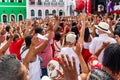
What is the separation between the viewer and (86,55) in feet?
19.6

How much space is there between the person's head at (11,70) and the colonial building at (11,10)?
55.3 m

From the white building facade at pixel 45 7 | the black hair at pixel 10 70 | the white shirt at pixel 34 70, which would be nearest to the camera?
the black hair at pixel 10 70

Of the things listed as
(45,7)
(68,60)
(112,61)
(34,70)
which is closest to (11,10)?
(45,7)

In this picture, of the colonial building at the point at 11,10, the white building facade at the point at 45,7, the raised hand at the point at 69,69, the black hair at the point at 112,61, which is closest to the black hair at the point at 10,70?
the raised hand at the point at 69,69

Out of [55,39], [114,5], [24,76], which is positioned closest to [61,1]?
[114,5]

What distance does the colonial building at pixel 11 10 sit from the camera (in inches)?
2272

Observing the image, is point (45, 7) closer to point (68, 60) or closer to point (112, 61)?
point (112, 61)

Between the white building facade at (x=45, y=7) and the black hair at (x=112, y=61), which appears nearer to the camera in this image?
the black hair at (x=112, y=61)

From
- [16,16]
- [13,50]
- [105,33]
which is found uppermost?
[105,33]

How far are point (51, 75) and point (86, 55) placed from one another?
6.04ft

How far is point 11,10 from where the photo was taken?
59.0m

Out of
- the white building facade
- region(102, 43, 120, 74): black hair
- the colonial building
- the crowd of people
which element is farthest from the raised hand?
the white building facade

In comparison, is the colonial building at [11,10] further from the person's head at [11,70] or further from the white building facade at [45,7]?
the person's head at [11,70]

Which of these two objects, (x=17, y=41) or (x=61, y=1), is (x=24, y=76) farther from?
(x=61, y=1)
